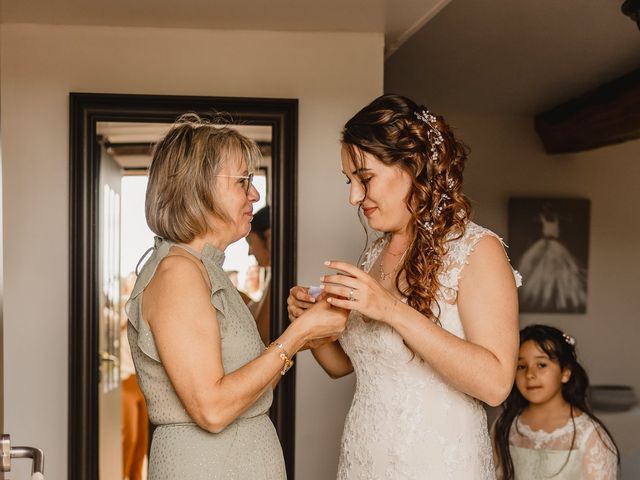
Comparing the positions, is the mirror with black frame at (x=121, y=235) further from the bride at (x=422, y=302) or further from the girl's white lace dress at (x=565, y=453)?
the bride at (x=422, y=302)

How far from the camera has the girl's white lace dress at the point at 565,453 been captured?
2854mm

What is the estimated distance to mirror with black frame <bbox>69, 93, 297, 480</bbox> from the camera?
3.29m

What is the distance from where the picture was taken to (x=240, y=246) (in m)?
3.39

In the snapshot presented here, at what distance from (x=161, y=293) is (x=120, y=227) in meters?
1.84

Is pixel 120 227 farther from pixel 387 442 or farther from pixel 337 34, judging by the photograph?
pixel 387 442

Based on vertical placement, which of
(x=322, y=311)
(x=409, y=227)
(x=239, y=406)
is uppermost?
(x=409, y=227)

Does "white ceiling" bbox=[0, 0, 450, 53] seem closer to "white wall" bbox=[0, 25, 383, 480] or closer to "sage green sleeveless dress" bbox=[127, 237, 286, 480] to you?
"white wall" bbox=[0, 25, 383, 480]

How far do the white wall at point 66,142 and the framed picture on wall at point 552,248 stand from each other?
9.70ft

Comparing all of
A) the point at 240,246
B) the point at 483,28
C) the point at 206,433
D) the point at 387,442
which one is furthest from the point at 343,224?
the point at 206,433

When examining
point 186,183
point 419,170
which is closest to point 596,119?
point 419,170

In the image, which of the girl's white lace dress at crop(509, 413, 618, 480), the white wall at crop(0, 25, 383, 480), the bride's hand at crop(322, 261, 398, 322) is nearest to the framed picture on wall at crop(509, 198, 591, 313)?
the white wall at crop(0, 25, 383, 480)

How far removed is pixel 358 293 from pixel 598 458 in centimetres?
156

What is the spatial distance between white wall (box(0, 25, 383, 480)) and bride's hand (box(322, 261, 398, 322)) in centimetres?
163

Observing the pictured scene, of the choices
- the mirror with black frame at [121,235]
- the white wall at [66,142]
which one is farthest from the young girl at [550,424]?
the mirror with black frame at [121,235]
